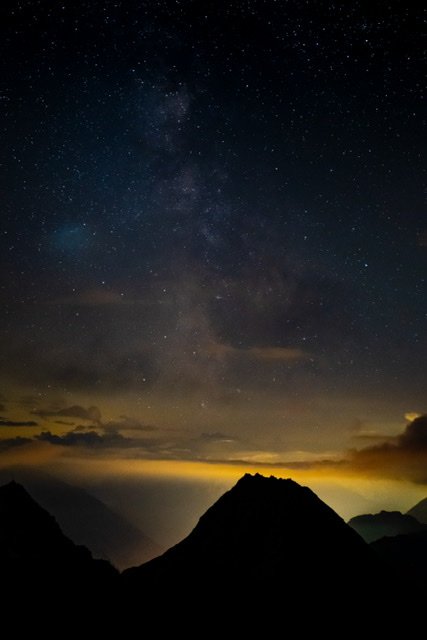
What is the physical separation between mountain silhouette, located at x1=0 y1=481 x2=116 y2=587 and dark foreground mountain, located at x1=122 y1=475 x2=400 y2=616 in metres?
6.25

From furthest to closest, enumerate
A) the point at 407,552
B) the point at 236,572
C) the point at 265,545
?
1. the point at 407,552
2. the point at 265,545
3. the point at 236,572

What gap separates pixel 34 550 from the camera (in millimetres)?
42750

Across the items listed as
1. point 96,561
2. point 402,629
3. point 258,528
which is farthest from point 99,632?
point 402,629

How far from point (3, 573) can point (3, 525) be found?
4340mm

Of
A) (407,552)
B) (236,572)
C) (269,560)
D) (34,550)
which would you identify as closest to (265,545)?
(269,560)

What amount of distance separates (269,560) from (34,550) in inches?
919

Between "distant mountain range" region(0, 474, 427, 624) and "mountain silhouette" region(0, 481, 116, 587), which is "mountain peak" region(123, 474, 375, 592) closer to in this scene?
"distant mountain range" region(0, 474, 427, 624)

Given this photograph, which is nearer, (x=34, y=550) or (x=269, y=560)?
(x=34, y=550)

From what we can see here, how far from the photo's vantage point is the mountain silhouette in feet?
134

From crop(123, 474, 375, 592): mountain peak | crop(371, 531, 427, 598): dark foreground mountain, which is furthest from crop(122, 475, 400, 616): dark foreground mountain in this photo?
crop(371, 531, 427, 598): dark foreground mountain

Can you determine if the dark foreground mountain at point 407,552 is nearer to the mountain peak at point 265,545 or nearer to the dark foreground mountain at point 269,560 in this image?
the mountain peak at point 265,545

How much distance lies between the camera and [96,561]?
4844cm

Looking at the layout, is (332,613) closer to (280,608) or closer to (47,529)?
(280,608)

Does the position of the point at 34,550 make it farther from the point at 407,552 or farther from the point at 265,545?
the point at 407,552
